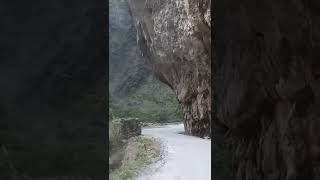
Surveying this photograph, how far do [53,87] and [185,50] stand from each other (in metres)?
11.2

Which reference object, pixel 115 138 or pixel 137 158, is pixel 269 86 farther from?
pixel 115 138

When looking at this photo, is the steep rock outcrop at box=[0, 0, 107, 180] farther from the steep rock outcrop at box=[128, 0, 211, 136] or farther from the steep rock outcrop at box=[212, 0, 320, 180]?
the steep rock outcrop at box=[128, 0, 211, 136]

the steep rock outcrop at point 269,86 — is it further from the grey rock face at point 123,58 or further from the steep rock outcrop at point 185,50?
the grey rock face at point 123,58

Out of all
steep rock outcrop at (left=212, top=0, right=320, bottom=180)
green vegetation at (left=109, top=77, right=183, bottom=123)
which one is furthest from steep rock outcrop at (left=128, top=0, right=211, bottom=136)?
green vegetation at (left=109, top=77, right=183, bottom=123)

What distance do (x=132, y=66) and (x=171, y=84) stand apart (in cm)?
1514

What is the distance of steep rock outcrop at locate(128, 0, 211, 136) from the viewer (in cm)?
1385

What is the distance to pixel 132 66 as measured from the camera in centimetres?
3338

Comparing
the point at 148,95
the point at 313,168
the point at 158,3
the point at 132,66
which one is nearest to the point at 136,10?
Result: the point at 158,3

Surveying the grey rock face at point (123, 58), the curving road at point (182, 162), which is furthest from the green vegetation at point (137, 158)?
the grey rock face at point (123, 58)

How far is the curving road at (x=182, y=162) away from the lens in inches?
412

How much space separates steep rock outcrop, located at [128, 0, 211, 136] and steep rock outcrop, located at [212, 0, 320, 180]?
838 centimetres

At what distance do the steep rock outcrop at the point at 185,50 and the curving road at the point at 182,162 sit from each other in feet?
5.04

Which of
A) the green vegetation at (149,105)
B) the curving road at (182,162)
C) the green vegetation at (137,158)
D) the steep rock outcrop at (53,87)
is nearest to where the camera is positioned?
the steep rock outcrop at (53,87)

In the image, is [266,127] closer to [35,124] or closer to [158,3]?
[35,124]
